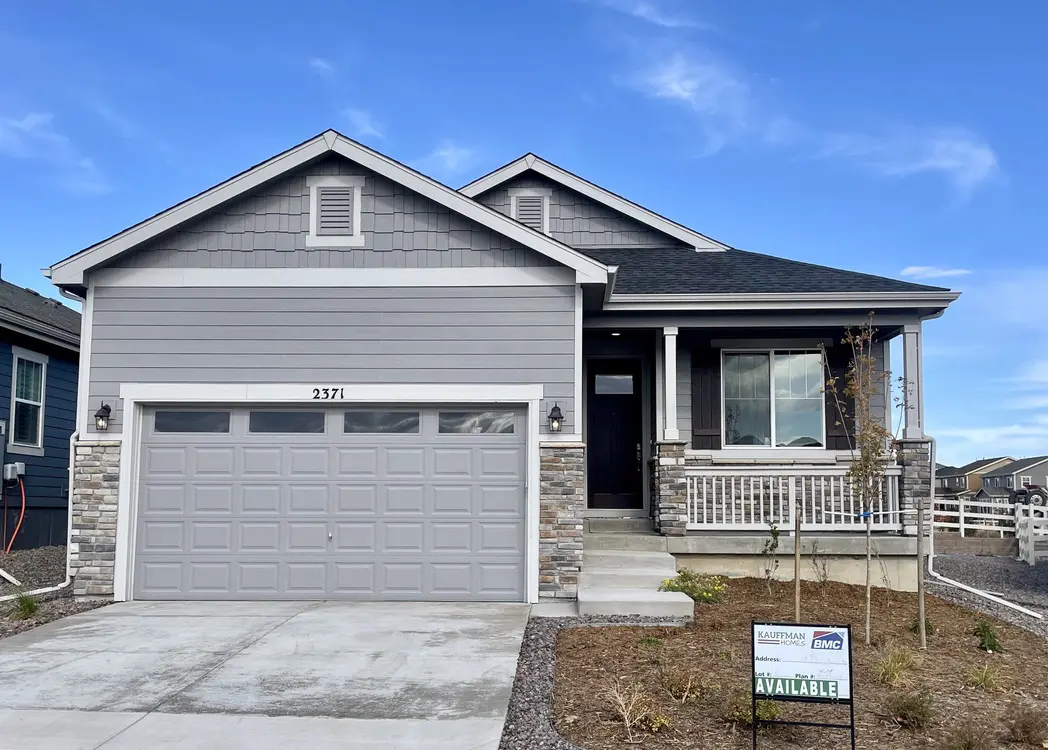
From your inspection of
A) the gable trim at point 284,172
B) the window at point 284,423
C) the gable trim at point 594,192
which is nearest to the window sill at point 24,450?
the gable trim at point 284,172

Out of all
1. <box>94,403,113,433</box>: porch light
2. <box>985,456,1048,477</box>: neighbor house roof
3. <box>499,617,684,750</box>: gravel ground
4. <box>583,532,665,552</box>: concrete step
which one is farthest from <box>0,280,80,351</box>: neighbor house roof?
<box>985,456,1048,477</box>: neighbor house roof

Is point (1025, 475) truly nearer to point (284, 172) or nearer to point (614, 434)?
point (614, 434)

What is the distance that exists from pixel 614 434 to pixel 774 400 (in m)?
2.31

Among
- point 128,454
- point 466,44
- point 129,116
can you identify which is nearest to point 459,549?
point 128,454

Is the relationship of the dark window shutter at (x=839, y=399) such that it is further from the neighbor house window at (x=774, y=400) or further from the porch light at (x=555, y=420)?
the porch light at (x=555, y=420)

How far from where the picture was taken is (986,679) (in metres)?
6.66

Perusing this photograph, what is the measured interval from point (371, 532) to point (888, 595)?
5986 mm

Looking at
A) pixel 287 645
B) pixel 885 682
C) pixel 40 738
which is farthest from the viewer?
pixel 287 645

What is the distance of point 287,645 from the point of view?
775 cm

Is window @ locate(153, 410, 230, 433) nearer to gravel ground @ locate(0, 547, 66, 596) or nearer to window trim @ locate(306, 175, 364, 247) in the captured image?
window trim @ locate(306, 175, 364, 247)

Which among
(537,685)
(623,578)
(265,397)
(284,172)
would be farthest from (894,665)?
(284,172)

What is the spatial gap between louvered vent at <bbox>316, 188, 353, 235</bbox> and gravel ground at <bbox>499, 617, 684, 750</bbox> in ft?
16.0

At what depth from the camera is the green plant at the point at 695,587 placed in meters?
9.57

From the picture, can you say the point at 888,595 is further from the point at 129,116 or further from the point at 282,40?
the point at 129,116
